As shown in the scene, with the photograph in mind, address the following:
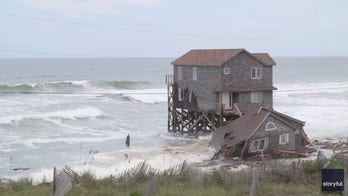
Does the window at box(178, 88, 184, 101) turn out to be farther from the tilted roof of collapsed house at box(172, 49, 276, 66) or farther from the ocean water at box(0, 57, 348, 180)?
the ocean water at box(0, 57, 348, 180)

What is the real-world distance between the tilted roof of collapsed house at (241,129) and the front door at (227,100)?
4.57m

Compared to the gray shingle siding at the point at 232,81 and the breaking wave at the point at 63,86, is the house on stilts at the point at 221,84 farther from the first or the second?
the breaking wave at the point at 63,86

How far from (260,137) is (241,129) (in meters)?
1.34

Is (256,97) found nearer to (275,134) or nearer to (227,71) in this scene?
(227,71)

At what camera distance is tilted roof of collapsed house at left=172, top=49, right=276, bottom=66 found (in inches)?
1507

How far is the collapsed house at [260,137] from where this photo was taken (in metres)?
31.6

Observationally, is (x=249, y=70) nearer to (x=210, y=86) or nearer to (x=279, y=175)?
(x=210, y=86)

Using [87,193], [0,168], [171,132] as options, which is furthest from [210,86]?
[87,193]

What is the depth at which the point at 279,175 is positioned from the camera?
59.0 feet

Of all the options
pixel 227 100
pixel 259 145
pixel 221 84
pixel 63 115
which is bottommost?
pixel 259 145

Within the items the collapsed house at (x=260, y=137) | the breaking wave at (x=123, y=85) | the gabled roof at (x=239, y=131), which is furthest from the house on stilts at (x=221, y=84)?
the breaking wave at (x=123, y=85)

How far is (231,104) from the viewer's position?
3900 centimetres

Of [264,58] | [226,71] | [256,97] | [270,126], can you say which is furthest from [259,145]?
[264,58]

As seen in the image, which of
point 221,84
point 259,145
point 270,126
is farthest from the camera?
point 221,84
